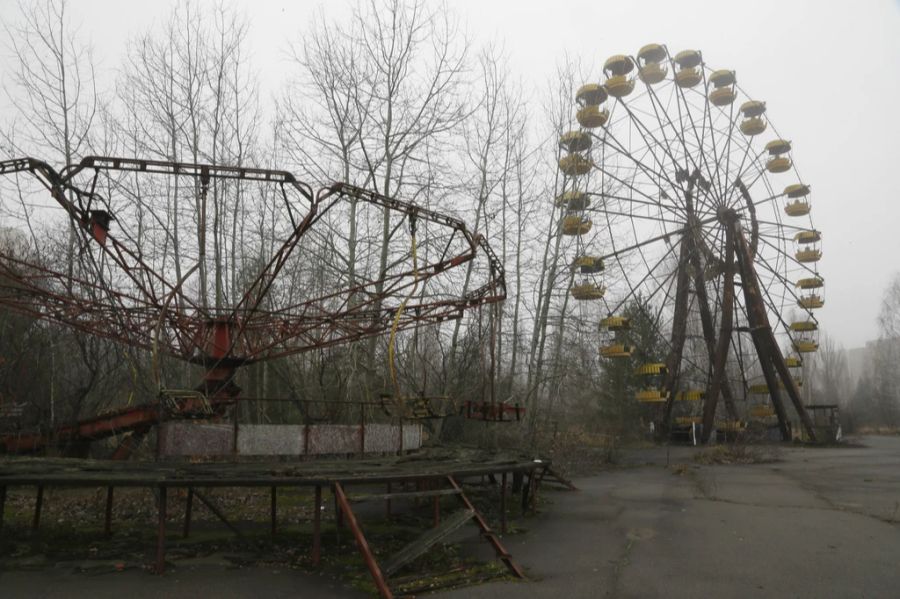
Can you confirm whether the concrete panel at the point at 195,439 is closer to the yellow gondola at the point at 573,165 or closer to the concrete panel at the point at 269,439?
the concrete panel at the point at 269,439

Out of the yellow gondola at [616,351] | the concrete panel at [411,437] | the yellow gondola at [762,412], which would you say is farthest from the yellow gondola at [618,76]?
the concrete panel at [411,437]

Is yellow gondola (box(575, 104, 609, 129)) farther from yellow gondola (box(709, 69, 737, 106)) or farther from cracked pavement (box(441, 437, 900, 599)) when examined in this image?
cracked pavement (box(441, 437, 900, 599))

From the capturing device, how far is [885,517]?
1095 cm

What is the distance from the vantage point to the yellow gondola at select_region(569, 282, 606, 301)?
2541 centimetres

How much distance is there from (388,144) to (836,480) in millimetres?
Answer: 13840

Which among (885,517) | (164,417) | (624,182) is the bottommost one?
(885,517)

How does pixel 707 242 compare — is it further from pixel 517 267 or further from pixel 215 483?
pixel 215 483

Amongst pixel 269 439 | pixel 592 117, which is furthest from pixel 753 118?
pixel 269 439

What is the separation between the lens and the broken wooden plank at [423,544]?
706 cm

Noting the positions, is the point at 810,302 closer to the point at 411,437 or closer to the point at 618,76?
the point at 618,76

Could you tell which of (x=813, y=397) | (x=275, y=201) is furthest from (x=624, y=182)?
(x=813, y=397)

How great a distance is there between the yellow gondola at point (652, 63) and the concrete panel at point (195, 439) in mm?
24435

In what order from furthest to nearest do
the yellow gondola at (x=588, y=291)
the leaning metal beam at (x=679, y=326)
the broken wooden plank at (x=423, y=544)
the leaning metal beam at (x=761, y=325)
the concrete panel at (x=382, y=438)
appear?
the leaning metal beam at (x=761, y=325)
the leaning metal beam at (x=679, y=326)
the yellow gondola at (x=588, y=291)
the concrete panel at (x=382, y=438)
the broken wooden plank at (x=423, y=544)

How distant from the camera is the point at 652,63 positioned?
2856 centimetres
